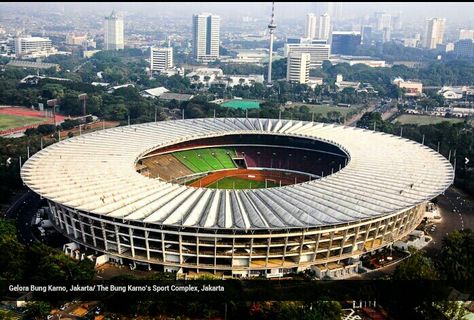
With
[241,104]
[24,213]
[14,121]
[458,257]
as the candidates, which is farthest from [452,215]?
[14,121]

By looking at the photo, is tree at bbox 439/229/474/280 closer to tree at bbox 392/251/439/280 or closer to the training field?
tree at bbox 392/251/439/280

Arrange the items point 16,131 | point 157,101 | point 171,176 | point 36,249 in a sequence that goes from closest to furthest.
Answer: point 36,249
point 171,176
point 16,131
point 157,101

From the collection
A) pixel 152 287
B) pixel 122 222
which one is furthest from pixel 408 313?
pixel 122 222

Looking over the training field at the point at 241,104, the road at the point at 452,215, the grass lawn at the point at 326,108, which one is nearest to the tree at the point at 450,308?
the road at the point at 452,215

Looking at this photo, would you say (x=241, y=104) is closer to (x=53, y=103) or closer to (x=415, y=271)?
(x=53, y=103)

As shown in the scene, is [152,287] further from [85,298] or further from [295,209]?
[295,209]

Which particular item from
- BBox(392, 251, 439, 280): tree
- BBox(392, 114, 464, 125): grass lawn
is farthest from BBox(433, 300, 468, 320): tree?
BBox(392, 114, 464, 125): grass lawn
